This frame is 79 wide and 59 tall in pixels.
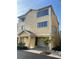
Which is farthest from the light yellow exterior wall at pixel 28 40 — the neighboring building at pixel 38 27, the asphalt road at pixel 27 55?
the asphalt road at pixel 27 55

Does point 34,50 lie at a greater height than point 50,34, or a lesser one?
lesser

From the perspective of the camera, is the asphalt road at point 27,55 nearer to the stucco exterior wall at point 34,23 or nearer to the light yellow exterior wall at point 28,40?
the light yellow exterior wall at point 28,40

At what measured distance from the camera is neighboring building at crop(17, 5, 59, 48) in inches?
68.8

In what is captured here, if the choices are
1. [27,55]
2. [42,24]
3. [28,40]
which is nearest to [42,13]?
[42,24]

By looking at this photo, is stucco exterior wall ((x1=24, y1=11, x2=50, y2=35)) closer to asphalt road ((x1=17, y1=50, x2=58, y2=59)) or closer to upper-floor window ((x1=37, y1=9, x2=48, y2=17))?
upper-floor window ((x1=37, y1=9, x2=48, y2=17))

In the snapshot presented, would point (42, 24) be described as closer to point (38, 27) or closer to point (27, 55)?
point (38, 27)

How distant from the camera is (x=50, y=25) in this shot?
1.76 metres

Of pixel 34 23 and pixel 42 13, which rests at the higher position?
pixel 42 13

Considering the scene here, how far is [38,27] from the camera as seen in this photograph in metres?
1.81
